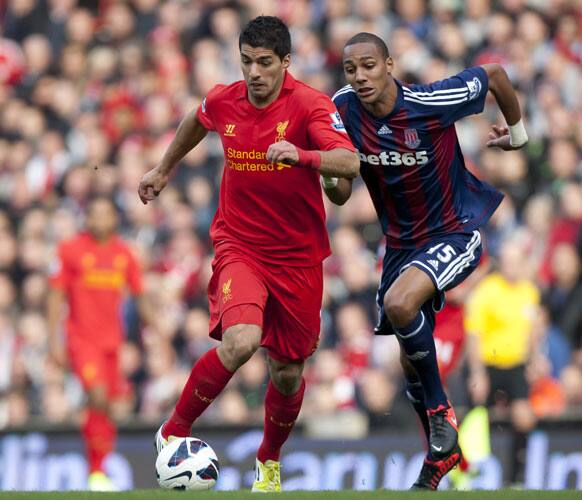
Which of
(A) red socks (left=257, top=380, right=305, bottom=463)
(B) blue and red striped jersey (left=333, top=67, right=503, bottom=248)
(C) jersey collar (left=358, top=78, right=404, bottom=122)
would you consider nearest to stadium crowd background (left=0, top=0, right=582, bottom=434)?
(A) red socks (left=257, top=380, right=305, bottom=463)

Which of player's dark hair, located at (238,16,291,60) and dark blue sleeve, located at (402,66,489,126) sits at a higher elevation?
player's dark hair, located at (238,16,291,60)

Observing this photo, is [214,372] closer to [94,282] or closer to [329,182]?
[329,182]

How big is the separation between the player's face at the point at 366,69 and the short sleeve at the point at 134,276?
5.08 meters

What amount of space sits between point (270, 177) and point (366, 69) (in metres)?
0.83

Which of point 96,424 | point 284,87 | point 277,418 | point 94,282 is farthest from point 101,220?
point 284,87

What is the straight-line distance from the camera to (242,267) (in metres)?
9.17

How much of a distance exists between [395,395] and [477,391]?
983mm

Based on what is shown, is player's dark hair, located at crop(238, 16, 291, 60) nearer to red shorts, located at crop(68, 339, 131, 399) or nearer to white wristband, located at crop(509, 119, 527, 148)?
white wristband, located at crop(509, 119, 527, 148)

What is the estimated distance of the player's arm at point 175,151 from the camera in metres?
9.54

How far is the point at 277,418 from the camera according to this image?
975 centimetres

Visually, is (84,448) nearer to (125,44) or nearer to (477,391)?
(477,391)

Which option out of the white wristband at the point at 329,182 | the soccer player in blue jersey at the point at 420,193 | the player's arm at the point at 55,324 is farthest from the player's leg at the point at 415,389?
the player's arm at the point at 55,324

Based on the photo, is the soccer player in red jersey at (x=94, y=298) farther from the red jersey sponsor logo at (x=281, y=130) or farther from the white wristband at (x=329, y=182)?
Answer: the red jersey sponsor logo at (x=281, y=130)

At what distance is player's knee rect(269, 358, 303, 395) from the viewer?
9.59m
